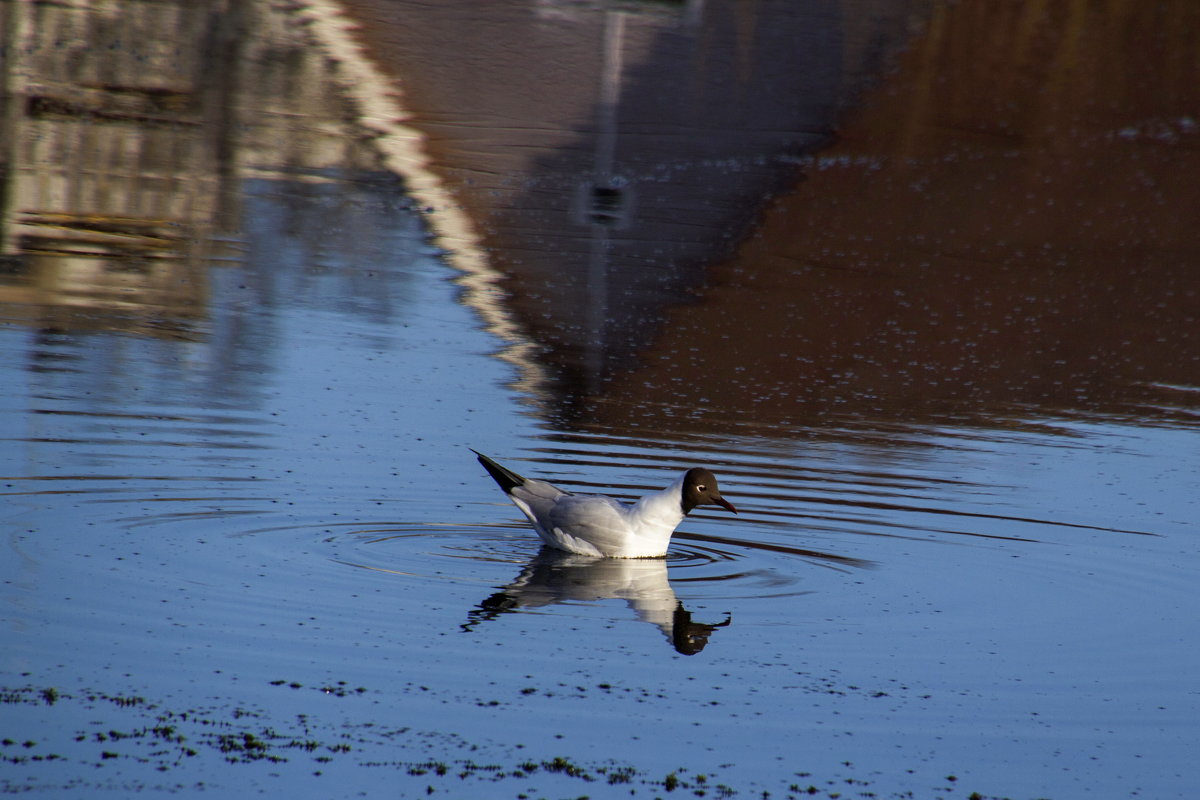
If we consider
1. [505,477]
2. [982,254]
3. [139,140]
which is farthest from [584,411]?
[139,140]

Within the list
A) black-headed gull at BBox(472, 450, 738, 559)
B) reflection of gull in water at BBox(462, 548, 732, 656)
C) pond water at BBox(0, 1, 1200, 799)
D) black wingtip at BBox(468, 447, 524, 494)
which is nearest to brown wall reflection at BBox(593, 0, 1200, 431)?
pond water at BBox(0, 1, 1200, 799)

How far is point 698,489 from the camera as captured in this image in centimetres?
970

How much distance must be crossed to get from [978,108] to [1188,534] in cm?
1824

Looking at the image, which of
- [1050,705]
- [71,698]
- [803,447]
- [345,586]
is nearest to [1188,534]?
[803,447]

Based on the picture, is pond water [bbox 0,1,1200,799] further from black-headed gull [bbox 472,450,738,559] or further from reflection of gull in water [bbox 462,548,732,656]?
black-headed gull [bbox 472,450,738,559]

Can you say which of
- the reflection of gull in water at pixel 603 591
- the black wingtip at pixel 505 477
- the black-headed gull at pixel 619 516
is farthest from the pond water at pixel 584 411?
the black wingtip at pixel 505 477

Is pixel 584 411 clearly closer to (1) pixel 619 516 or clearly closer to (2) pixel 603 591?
(1) pixel 619 516

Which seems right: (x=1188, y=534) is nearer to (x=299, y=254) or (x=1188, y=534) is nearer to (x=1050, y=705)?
(x=1050, y=705)

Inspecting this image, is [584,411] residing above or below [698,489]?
above

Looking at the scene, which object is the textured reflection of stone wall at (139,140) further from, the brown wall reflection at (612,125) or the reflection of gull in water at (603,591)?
the reflection of gull in water at (603,591)

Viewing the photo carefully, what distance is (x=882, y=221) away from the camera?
2219 centimetres

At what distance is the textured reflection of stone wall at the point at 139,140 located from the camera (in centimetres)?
1642

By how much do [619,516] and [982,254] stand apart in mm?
12449

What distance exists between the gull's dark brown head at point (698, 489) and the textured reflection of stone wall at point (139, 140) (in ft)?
22.3
